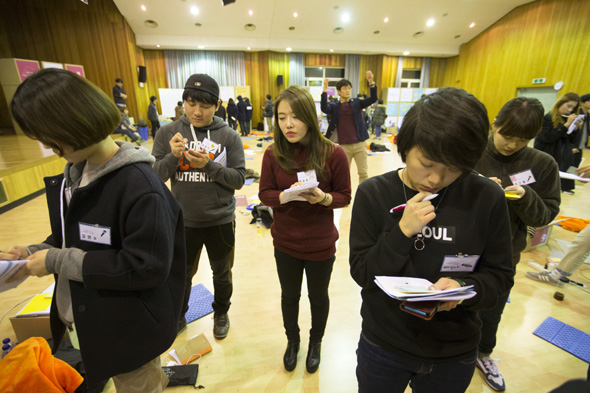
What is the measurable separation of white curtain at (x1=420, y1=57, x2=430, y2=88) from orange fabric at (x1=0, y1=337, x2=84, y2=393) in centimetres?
1895

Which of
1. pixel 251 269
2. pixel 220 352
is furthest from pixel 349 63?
pixel 220 352

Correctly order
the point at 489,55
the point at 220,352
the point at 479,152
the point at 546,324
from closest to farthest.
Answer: the point at 479,152 → the point at 220,352 → the point at 546,324 → the point at 489,55

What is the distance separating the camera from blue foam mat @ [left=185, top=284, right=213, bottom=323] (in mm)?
2181

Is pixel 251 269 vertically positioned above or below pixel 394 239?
below

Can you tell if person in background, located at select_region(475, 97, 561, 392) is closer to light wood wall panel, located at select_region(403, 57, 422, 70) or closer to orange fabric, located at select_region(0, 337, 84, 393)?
orange fabric, located at select_region(0, 337, 84, 393)

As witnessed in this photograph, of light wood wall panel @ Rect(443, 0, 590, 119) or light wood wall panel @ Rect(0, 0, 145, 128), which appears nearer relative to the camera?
light wood wall panel @ Rect(443, 0, 590, 119)

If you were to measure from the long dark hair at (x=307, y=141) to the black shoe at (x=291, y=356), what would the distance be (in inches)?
43.0

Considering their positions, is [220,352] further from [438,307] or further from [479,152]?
[479,152]

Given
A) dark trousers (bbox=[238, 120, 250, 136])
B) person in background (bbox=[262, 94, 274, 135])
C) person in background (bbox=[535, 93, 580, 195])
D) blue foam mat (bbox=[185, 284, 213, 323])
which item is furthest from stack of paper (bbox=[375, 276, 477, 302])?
dark trousers (bbox=[238, 120, 250, 136])

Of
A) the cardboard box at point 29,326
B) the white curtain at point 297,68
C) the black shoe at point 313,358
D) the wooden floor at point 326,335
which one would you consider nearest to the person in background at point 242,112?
the white curtain at point 297,68

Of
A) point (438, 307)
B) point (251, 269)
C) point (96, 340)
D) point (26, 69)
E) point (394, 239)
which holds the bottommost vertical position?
point (251, 269)

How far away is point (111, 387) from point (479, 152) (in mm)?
2201

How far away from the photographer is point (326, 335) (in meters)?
2.01

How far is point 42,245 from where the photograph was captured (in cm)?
101
